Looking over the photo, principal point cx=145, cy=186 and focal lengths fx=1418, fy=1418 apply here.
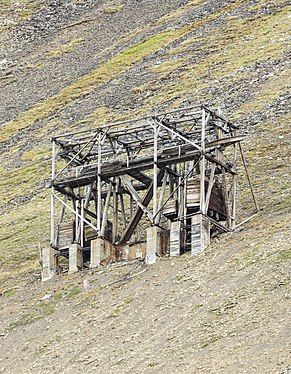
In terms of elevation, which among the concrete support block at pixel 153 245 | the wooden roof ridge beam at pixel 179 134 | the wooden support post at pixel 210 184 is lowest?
the concrete support block at pixel 153 245

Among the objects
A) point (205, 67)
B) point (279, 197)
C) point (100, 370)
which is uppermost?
point (205, 67)

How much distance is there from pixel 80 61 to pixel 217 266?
66674 millimetres

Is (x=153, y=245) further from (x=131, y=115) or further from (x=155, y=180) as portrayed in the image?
(x=131, y=115)

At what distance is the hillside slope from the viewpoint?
129 feet

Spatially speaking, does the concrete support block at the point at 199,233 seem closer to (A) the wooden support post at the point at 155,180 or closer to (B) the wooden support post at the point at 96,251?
(A) the wooden support post at the point at 155,180

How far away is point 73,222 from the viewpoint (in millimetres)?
54594

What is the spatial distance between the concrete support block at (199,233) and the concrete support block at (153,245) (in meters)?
1.35

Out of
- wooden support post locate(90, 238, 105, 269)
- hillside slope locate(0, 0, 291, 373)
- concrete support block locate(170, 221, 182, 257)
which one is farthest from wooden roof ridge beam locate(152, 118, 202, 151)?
wooden support post locate(90, 238, 105, 269)

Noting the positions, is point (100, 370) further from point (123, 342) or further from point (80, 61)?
point (80, 61)

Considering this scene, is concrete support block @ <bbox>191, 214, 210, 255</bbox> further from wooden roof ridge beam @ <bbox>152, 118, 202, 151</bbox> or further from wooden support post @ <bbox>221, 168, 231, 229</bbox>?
wooden roof ridge beam @ <bbox>152, 118, 202, 151</bbox>

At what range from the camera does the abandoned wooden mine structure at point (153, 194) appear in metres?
50.1

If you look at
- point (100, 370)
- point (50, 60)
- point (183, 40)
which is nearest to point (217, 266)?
point (100, 370)

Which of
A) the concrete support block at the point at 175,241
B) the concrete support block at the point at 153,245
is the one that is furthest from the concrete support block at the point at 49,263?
the concrete support block at the point at 175,241

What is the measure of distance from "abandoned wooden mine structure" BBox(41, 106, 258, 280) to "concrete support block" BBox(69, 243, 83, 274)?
0.04 meters
